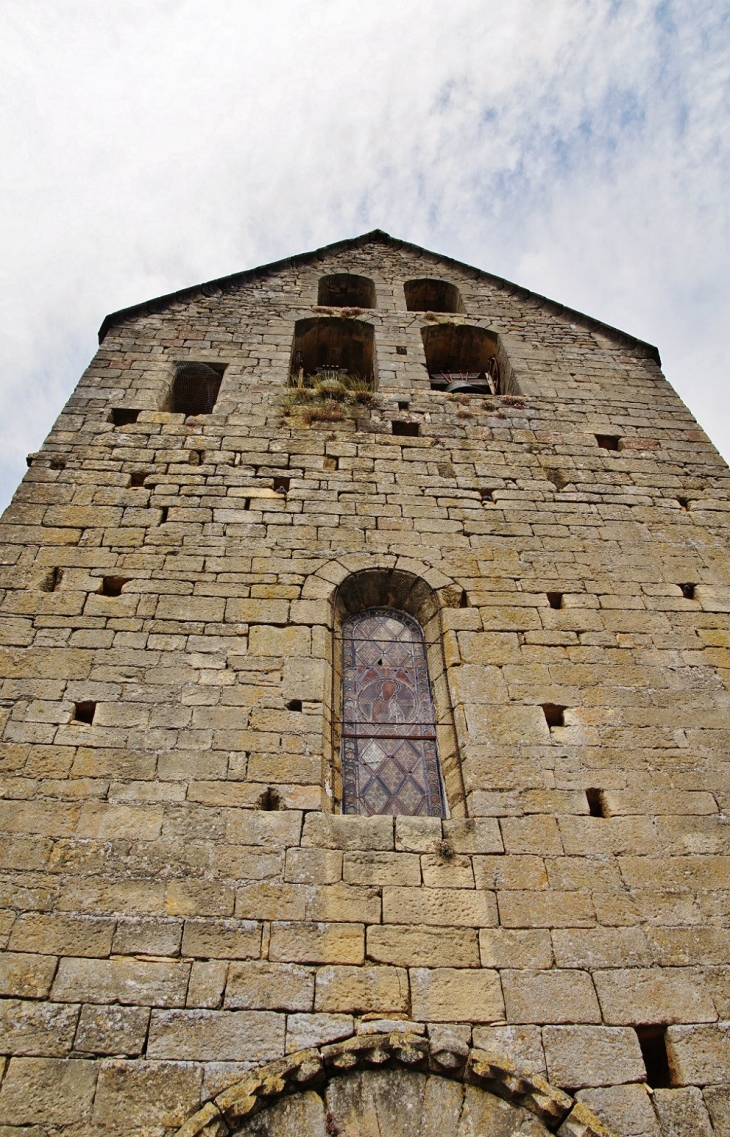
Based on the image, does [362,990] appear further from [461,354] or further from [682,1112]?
[461,354]

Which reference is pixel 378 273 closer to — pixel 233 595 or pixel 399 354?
pixel 399 354

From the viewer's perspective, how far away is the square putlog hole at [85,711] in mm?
4461

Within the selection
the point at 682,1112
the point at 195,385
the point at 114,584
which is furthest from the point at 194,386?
the point at 682,1112

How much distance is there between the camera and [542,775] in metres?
4.34

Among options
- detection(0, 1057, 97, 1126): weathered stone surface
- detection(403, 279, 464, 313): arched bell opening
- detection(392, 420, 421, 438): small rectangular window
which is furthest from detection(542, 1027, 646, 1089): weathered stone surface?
detection(403, 279, 464, 313): arched bell opening

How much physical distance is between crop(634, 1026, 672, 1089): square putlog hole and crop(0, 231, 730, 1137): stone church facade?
0.02 m

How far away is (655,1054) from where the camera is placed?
3.40 m

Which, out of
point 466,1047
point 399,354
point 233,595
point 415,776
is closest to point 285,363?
point 399,354

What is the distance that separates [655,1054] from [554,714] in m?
1.84

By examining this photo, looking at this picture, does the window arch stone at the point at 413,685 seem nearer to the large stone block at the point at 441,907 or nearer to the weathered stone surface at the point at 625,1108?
the large stone block at the point at 441,907

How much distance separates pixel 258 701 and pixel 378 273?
739 centimetres

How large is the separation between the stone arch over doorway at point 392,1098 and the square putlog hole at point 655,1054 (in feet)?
1.50

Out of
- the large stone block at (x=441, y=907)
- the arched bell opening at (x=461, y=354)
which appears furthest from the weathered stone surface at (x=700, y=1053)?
the arched bell opening at (x=461, y=354)

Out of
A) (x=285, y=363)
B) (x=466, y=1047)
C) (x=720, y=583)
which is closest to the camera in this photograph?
(x=466, y=1047)
